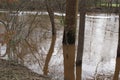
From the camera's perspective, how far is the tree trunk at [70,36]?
10275mm

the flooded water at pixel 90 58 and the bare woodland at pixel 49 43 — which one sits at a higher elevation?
the bare woodland at pixel 49 43

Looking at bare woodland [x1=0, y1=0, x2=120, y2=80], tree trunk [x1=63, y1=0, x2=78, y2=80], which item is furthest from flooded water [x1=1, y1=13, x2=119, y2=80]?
tree trunk [x1=63, y1=0, x2=78, y2=80]

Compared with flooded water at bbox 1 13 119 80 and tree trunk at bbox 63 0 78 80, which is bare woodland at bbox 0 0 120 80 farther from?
flooded water at bbox 1 13 119 80

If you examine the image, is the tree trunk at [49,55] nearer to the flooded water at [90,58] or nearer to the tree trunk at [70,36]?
the flooded water at [90,58]

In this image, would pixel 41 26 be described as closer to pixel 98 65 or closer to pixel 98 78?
pixel 98 65

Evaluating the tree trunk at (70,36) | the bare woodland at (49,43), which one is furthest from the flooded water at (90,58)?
the tree trunk at (70,36)

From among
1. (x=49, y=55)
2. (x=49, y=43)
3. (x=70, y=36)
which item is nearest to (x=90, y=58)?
(x=49, y=55)

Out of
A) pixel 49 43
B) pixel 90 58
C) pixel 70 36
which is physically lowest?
pixel 90 58

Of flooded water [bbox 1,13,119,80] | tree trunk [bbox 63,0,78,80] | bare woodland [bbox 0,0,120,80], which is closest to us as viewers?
tree trunk [bbox 63,0,78,80]

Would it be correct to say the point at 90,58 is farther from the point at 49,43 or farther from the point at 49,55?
the point at 49,43

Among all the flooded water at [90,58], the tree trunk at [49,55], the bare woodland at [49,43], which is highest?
the bare woodland at [49,43]

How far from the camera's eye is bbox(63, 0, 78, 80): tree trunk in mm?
10275

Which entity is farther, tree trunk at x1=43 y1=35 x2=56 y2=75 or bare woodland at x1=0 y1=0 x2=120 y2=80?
tree trunk at x1=43 y1=35 x2=56 y2=75

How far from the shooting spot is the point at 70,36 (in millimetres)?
10664
